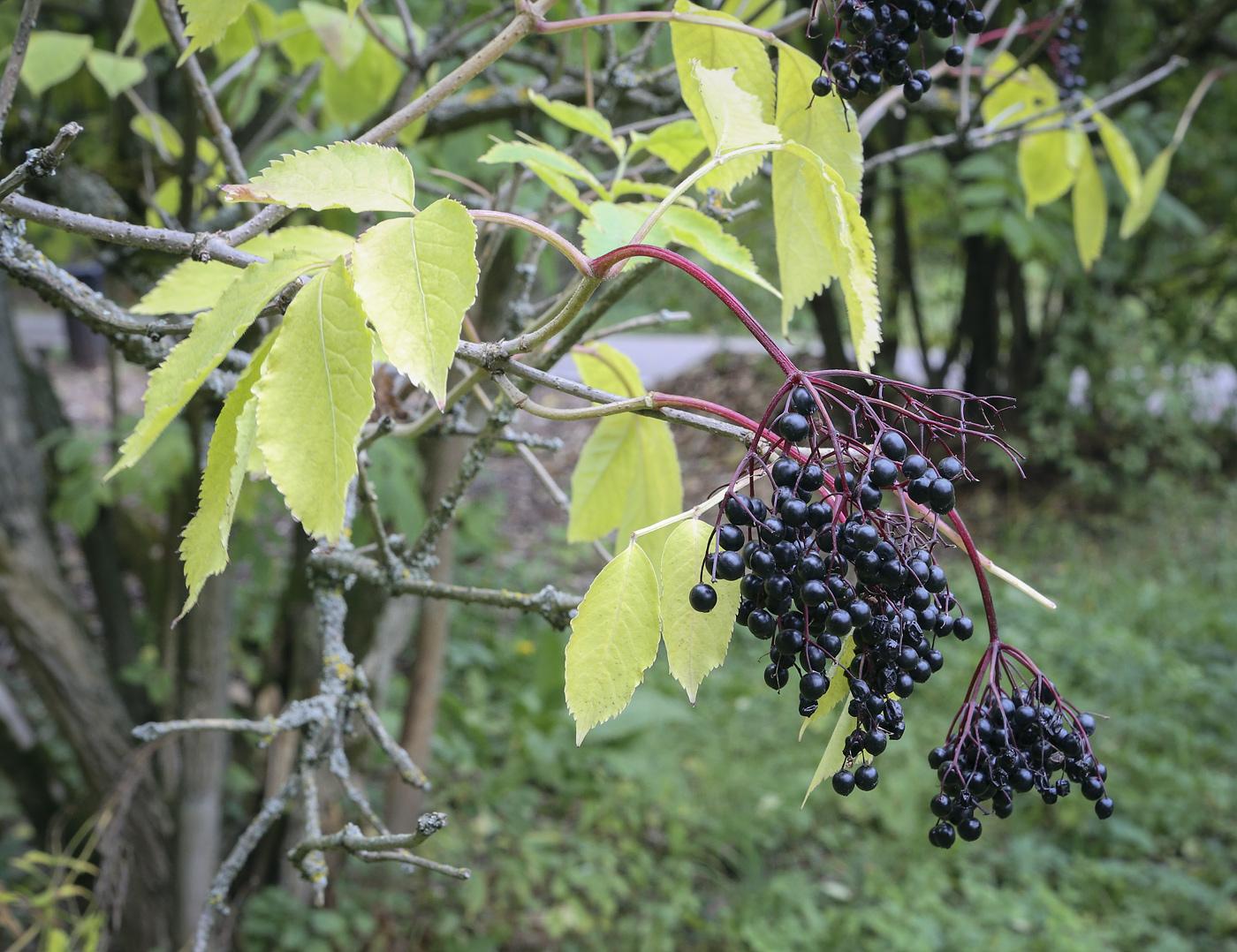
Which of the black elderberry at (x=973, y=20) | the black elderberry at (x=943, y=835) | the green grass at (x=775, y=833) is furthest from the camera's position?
the green grass at (x=775, y=833)

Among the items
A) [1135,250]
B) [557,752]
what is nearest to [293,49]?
[557,752]

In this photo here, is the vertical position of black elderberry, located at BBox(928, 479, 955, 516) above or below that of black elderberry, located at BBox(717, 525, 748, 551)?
above

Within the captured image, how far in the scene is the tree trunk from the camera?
2.26 m

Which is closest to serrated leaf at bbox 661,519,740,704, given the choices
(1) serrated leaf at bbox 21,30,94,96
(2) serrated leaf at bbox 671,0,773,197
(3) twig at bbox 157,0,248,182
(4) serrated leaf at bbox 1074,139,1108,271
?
(2) serrated leaf at bbox 671,0,773,197

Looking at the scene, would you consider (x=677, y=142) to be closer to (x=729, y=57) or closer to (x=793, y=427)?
(x=729, y=57)

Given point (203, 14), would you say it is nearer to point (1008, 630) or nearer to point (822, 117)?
point (822, 117)

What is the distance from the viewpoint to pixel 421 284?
55cm

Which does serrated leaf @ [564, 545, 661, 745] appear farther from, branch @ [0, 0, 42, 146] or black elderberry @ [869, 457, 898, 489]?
branch @ [0, 0, 42, 146]

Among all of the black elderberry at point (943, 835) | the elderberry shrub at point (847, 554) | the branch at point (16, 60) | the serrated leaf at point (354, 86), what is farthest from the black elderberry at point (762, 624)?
the serrated leaf at point (354, 86)

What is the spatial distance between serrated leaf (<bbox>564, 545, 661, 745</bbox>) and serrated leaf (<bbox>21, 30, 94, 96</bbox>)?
62.1 inches

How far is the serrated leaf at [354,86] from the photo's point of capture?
165cm

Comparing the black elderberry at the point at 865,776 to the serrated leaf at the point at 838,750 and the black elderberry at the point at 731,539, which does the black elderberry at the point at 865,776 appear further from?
the black elderberry at the point at 731,539

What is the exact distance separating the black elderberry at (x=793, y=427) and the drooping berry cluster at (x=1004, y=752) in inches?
11.0

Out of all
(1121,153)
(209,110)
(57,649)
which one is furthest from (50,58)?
(1121,153)
